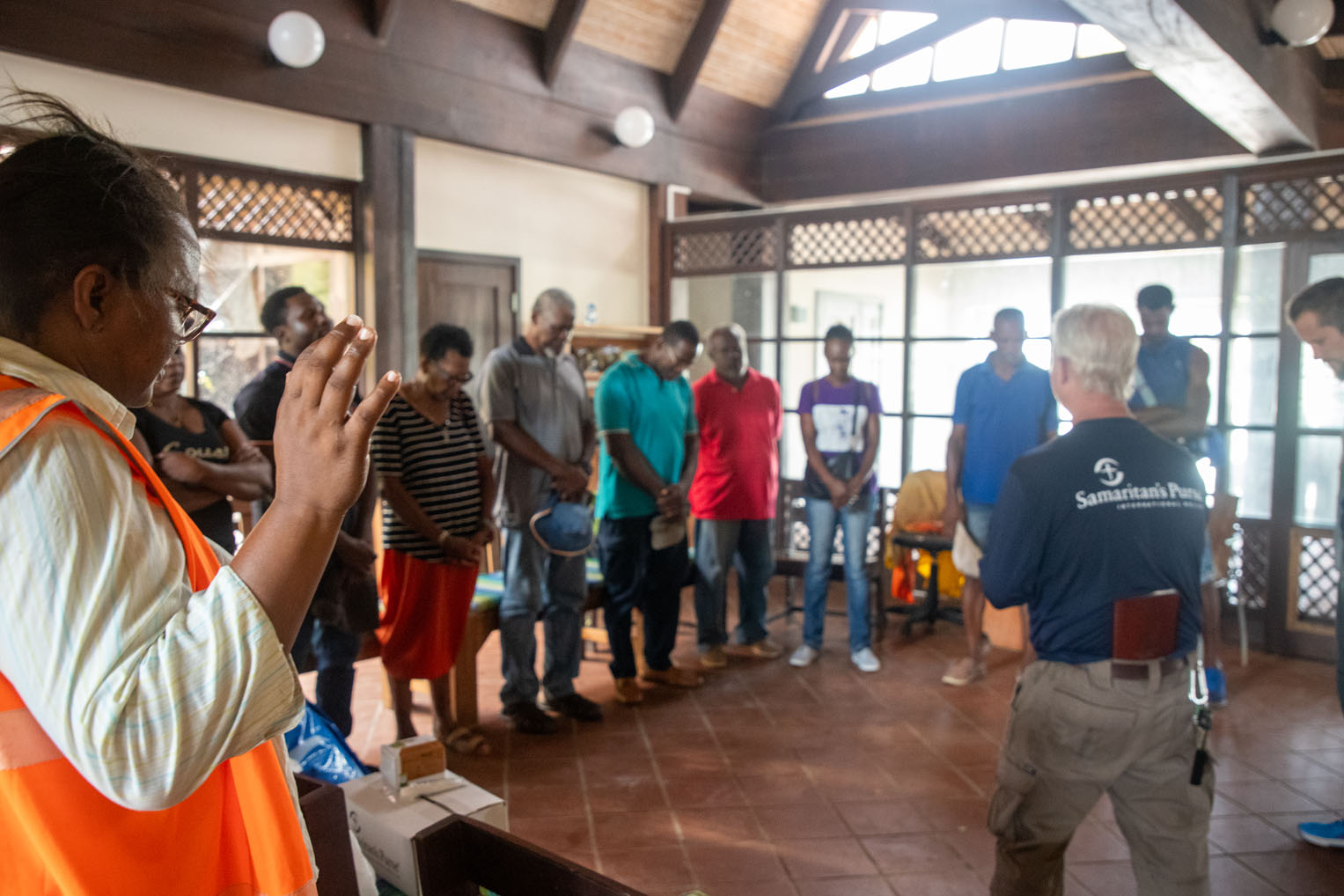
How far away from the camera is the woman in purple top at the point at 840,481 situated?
4730mm

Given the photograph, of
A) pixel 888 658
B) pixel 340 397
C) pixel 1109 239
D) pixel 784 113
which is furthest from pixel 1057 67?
pixel 340 397

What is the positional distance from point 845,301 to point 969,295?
1146mm

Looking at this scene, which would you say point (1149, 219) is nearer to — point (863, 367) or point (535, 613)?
point (863, 367)

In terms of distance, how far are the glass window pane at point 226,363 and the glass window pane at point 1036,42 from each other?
500 centimetres

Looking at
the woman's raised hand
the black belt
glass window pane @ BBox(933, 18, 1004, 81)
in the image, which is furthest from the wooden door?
the woman's raised hand

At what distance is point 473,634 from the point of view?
148 inches

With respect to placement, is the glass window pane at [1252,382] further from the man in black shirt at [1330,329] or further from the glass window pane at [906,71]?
the glass window pane at [906,71]

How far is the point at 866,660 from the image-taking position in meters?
4.70

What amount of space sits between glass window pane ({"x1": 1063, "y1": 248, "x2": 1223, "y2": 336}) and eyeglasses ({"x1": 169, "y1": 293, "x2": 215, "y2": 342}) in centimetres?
514

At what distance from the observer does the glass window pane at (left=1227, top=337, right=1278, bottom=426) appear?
5.01 m

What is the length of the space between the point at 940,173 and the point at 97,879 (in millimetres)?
6608

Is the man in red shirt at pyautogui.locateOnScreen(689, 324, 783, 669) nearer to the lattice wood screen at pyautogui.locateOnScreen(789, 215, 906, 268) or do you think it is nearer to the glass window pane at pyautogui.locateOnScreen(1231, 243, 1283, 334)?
the lattice wood screen at pyautogui.locateOnScreen(789, 215, 906, 268)

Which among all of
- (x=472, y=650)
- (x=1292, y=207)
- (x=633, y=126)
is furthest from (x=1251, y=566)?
(x=633, y=126)

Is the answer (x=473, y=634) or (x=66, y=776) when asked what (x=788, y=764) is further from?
(x=66, y=776)
